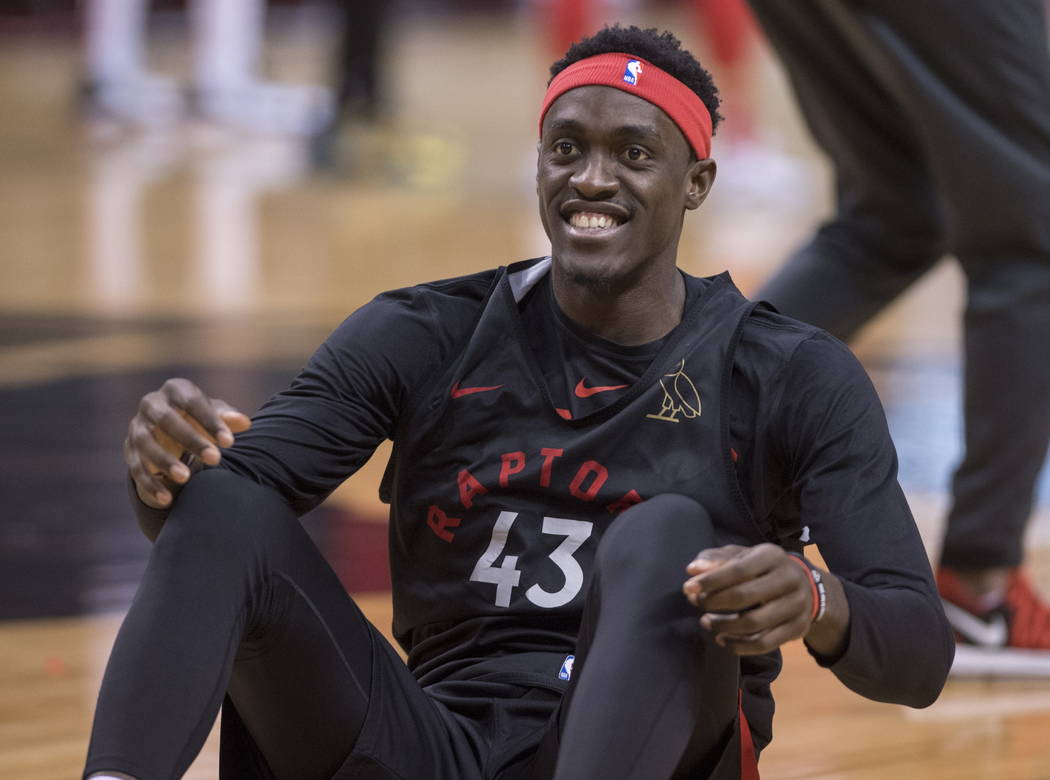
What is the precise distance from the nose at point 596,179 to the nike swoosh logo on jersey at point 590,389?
0.20 meters

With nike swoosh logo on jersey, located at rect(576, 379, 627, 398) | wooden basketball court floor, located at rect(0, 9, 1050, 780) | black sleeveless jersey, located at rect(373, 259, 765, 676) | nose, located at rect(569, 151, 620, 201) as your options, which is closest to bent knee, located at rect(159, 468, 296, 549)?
black sleeveless jersey, located at rect(373, 259, 765, 676)

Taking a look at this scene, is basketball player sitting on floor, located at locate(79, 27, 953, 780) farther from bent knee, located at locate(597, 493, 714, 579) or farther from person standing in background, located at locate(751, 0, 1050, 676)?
person standing in background, located at locate(751, 0, 1050, 676)

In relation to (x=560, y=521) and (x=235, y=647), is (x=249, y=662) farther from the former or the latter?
(x=560, y=521)

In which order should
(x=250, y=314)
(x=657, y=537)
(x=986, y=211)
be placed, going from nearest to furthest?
(x=657, y=537)
(x=986, y=211)
(x=250, y=314)

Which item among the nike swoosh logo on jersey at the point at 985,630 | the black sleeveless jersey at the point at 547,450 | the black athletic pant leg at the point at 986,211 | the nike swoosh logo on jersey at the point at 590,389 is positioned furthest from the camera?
the nike swoosh logo on jersey at the point at 985,630

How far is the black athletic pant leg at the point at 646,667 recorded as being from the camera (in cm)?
165

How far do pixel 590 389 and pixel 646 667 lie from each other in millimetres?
430

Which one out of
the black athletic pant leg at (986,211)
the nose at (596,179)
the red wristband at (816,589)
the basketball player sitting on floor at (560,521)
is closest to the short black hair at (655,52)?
the basketball player sitting on floor at (560,521)

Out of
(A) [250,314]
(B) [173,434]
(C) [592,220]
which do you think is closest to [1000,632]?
(C) [592,220]

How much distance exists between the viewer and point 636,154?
6.52ft

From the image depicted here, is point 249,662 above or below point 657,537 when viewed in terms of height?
below

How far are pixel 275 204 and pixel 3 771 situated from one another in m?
6.63

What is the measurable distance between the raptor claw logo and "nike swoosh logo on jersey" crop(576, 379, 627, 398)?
6 centimetres

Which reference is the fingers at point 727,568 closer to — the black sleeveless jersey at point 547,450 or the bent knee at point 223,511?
the black sleeveless jersey at point 547,450
